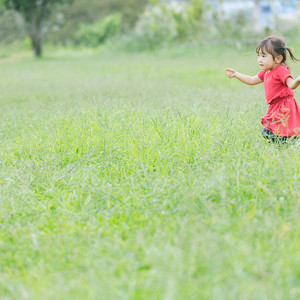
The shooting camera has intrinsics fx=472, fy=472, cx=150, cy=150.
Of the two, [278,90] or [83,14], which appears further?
[83,14]

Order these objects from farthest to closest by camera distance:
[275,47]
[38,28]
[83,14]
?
1. [83,14]
2. [38,28]
3. [275,47]

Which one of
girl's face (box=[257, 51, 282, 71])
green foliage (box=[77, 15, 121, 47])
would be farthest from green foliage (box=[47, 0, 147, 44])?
girl's face (box=[257, 51, 282, 71])

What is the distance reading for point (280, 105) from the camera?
193 inches

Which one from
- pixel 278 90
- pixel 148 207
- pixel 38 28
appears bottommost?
pixel 148 207

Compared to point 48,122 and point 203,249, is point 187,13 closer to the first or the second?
point 48,122

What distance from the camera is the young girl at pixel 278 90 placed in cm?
476

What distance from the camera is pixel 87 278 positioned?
8.18 ft

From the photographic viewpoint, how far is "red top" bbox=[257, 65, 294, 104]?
4.78m

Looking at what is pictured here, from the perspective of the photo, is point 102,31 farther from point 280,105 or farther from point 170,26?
point 280,105

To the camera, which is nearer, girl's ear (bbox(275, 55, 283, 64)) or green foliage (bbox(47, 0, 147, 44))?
girl's ear (bbox(275, 55, 283, 64))

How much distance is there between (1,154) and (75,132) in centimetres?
81

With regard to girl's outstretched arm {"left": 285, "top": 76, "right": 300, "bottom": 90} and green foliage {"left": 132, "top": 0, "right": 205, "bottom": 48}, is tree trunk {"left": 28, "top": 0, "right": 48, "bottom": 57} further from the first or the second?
girl's outstretched arm {"left": 285, "top": 76, "right": 300, "bottom": 90}

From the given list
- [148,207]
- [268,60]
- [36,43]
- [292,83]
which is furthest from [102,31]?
[148,207]

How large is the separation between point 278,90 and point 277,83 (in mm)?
80
